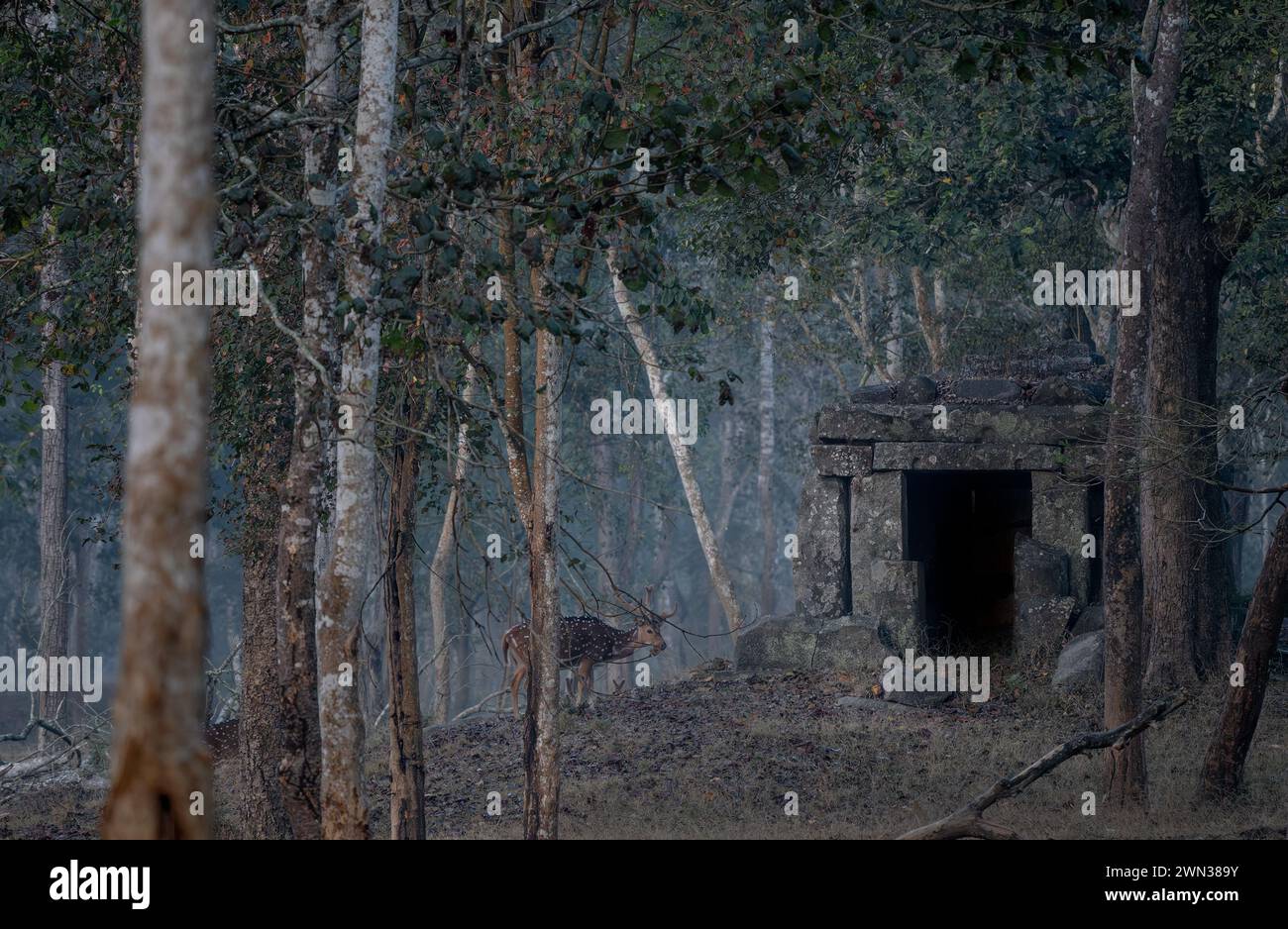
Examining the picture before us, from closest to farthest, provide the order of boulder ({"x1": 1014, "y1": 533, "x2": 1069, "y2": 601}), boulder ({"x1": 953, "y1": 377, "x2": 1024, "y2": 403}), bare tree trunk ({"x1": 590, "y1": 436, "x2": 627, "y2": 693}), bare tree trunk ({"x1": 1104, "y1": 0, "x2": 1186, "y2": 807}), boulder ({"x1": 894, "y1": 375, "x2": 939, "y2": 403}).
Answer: bare tree trunk ({"x1": 1104, "y1": 0, "x2": 1186, "y2": 807}) → boulder ({"x1": 1014, "y1": 533, "x2": 1069, "y2": 601}) → boulder ({"x1": 953, "y1": 377, "x2": 1024, "y2": 403}) → boulder ({"x1": 894, "y1": 375, "x2": 939, "y2": 403}) → bare tree trunk ({"x1": 590, "y1": 436, "x2": 627, "y2": 693})

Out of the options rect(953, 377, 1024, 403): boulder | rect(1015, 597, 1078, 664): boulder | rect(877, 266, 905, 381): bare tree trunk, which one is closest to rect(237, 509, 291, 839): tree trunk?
rect(1015, 597, 1078, 664): boulder

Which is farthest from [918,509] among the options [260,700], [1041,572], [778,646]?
[260,700]

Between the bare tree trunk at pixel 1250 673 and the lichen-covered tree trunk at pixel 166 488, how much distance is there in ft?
25.4

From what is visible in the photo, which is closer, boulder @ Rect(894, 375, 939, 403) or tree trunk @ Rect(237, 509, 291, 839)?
tree trunk @ Rect(237, 509, 291, 839)

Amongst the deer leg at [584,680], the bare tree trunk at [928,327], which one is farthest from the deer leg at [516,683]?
the bare tree trunk at [928,327]

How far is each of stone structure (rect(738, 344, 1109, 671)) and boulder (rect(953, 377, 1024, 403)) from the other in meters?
0.02

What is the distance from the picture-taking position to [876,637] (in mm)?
15922

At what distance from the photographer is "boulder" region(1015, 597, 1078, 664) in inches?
602

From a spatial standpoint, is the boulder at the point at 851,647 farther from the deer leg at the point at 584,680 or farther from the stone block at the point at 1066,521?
the deer leg at the point at 584,680

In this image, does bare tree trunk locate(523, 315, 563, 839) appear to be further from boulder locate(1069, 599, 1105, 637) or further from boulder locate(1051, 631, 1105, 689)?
boulder locate(1069, 599, 1105, 637)
